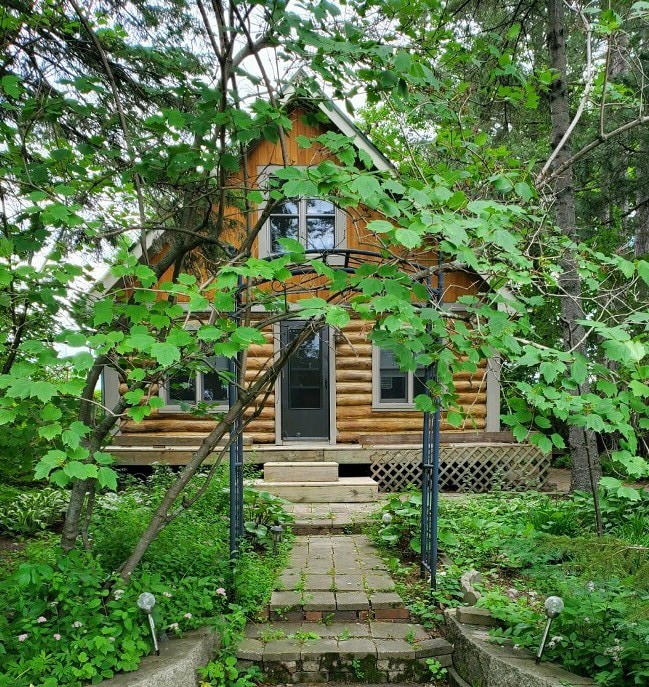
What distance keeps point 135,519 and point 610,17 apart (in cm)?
Answer: 541

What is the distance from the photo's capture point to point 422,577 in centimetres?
497

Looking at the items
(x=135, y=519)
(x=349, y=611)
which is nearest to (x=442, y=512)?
(x=349, y=611)

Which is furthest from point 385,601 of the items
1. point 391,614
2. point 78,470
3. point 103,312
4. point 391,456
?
point 391,456

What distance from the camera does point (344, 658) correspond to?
3.80 metres

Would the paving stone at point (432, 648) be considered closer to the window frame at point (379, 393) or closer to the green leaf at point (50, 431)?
the green leaf at point (50, 431)

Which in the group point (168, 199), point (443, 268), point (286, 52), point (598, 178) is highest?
point (598, 178)

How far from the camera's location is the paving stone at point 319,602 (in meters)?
4.35

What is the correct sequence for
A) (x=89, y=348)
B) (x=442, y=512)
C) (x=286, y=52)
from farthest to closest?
(x=442, y=512)
(x=286, y=52)
(x=89, y=348)

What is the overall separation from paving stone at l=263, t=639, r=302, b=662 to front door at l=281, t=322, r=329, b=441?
5.87 metres

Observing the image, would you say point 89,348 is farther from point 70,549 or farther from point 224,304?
point 70,549

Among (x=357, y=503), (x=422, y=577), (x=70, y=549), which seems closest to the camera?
(x=70, y=549)

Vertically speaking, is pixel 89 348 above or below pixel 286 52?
below

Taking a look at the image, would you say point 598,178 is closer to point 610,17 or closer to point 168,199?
point 610,17

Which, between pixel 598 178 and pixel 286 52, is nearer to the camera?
pixel 286 52
